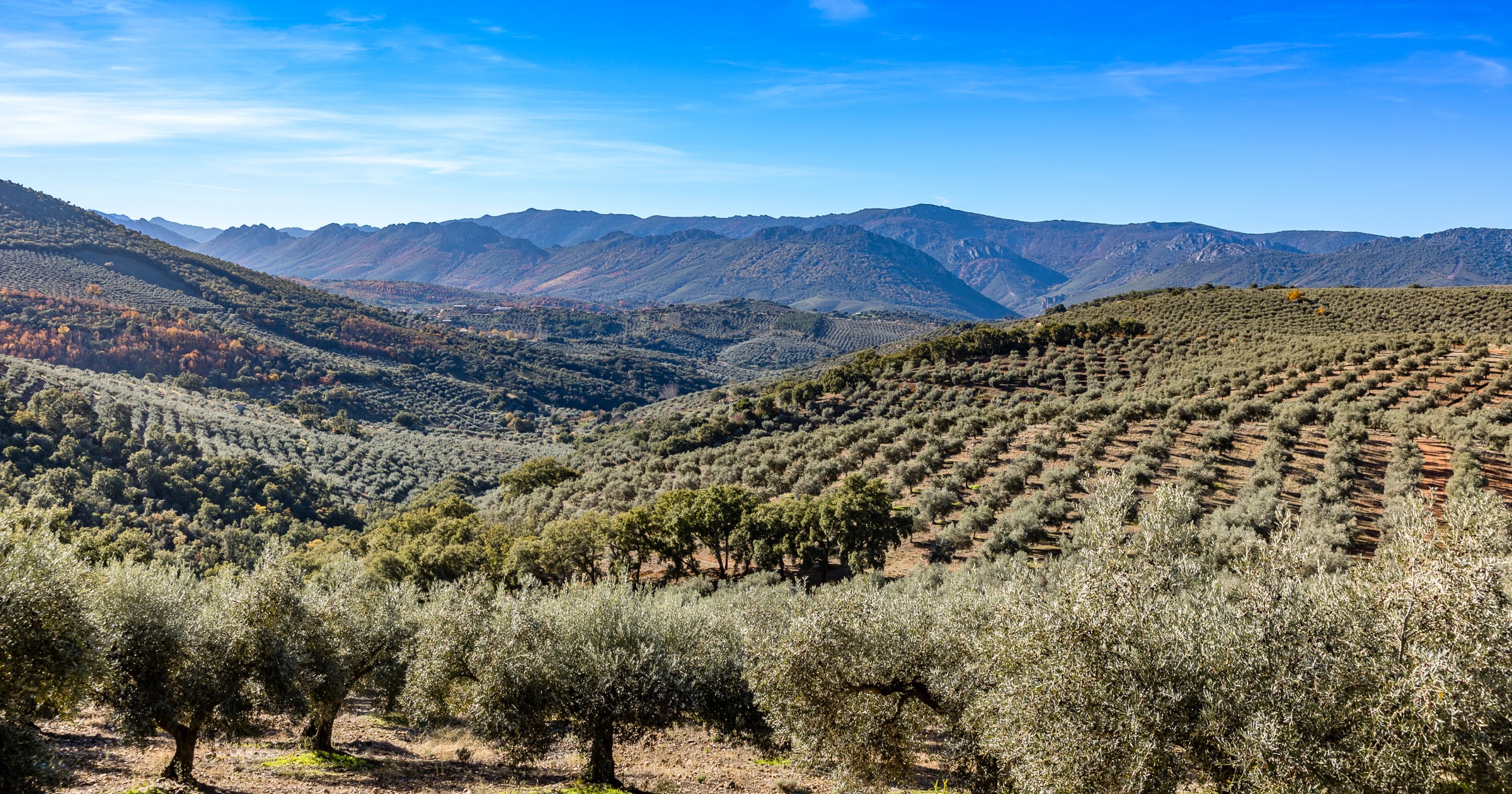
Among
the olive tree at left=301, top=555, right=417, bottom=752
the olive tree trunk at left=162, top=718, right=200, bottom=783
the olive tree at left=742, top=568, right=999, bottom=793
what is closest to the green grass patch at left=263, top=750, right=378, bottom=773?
the olive tree at left=301, top=555, right=417, bottom=752

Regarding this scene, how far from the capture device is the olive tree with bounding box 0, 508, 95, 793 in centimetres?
1155

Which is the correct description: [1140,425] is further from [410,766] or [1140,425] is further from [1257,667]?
[410,766]

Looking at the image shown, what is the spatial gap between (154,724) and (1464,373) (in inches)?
2557

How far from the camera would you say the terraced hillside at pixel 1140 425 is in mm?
30875

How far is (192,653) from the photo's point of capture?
52.0 ft

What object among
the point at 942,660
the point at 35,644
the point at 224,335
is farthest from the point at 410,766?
the point at 224,335

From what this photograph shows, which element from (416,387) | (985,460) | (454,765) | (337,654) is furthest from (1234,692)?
(416,387)

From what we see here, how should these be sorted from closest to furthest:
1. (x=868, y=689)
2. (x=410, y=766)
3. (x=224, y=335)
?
(x=868, y=689) < (x=410, y=766) < (x=224, y=335)

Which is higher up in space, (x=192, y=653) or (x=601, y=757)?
(x=192, y=653)

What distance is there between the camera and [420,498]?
211 ft

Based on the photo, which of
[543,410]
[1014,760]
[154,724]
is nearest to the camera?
[1014,760]

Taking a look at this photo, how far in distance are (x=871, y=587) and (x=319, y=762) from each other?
51.1 feet

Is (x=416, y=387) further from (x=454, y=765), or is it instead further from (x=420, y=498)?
(x=454, y=765)

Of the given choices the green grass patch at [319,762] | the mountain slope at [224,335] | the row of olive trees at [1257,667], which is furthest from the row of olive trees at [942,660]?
the mountain slope at [224,335]
